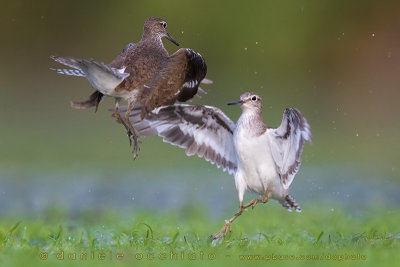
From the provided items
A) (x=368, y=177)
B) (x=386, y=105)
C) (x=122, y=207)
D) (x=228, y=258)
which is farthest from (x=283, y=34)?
(x=228, y=258)

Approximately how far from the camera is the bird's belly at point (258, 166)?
324 inches

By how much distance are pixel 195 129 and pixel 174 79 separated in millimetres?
767

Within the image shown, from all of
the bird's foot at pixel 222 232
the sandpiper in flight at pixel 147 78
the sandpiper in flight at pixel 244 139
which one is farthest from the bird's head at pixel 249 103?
the bird's foot at pixel 222 232

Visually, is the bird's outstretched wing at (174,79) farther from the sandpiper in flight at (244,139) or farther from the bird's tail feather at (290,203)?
the bird's tail feather at (290,203)

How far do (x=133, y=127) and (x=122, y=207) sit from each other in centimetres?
294

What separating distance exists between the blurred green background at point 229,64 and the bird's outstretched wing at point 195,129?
6310 millimetres

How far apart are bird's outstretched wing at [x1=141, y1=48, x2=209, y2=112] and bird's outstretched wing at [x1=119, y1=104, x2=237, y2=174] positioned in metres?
0.33

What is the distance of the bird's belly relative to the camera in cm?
822

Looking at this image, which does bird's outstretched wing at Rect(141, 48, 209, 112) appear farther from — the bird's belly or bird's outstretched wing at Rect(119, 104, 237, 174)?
the bird's belly

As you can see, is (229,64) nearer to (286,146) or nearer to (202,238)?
(286,146)

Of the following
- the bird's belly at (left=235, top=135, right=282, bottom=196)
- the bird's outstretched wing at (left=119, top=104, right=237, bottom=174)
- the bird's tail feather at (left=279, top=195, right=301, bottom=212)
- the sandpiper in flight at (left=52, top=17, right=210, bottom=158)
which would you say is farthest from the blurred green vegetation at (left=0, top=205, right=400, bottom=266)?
the sandpiper in flight at (left=52, top=17, right=210, bottom=158)

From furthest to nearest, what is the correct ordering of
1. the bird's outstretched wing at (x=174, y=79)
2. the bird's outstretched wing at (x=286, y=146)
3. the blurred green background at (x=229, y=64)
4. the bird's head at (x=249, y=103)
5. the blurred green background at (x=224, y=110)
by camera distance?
the blurred green background at (x=229, y=64), the blurred green background at (x=224, y=110), the bird's head at (x=249, y=103), the bird's outstretched wing at (x=286, y=146), the bird's outstretched wing at (x=174, y=79)

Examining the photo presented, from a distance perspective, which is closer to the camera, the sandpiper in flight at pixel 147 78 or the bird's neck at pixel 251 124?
the sandpiper in flight at pixel 147 78

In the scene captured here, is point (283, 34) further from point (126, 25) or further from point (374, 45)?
point (126, 25)
